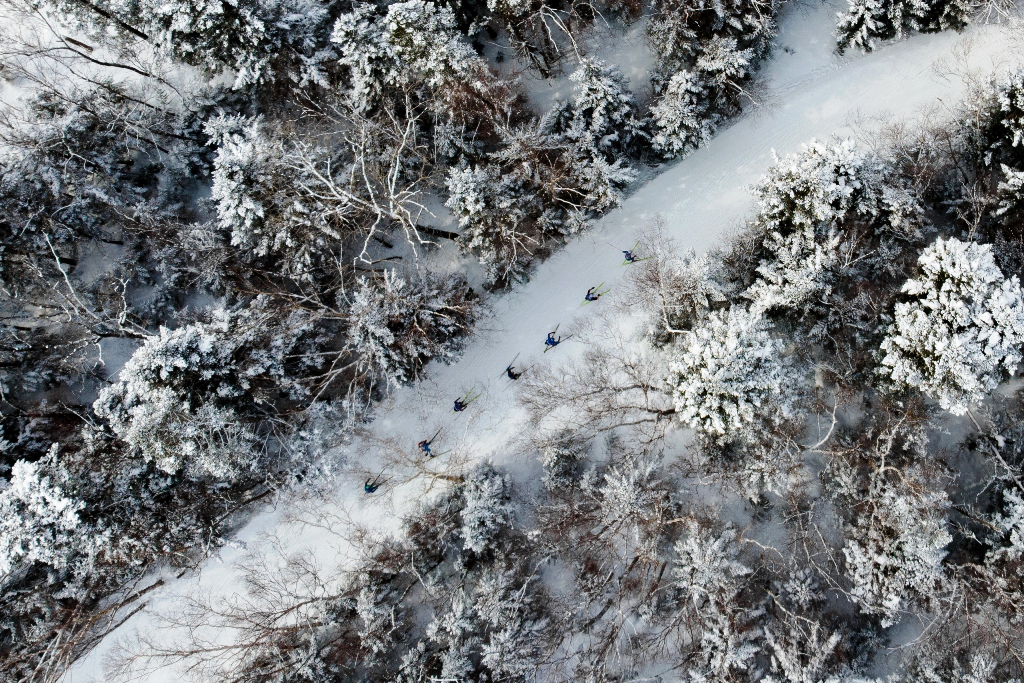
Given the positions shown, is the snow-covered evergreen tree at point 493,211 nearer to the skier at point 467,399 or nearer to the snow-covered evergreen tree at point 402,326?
the snow-covered evergreen tree at point 402,326

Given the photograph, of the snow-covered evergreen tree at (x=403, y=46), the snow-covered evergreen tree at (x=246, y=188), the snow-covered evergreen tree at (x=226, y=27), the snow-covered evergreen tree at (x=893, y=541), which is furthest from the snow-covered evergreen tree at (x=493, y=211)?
the snow-covered evergreen tree at (x=893, y=541)

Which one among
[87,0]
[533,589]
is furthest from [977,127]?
[87,0]

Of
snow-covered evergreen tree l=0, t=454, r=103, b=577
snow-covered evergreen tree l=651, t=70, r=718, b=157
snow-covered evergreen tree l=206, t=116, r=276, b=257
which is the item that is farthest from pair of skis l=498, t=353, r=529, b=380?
snow-covered evergreen tree l=0, t=454, r=103, b=577

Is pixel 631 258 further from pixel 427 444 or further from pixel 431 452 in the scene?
pixel 431 452

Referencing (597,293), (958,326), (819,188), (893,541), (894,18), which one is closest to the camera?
(958,326)

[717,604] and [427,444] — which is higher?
[427,444]

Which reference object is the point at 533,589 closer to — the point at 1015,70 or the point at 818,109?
the point at 818,109

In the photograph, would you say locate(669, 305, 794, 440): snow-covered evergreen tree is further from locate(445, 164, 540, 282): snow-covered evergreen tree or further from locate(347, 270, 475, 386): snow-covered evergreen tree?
locate(347, 270, 475, 386): snow-covered evergreen tree

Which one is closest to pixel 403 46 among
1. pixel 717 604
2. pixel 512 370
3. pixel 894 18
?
pixel 512 370
